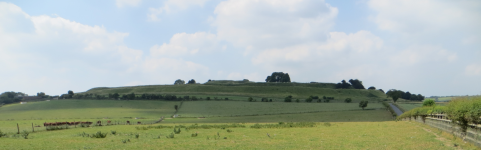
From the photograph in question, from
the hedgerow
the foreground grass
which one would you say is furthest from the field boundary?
the foreground grass

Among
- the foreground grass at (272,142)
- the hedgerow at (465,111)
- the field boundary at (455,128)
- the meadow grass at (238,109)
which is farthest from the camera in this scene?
the meadow grass at (238,109)

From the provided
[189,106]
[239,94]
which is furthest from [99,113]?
[239,94]

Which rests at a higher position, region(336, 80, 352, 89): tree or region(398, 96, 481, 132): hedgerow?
region(336, 80, 352, 89): tree

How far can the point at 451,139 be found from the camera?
20.3 m

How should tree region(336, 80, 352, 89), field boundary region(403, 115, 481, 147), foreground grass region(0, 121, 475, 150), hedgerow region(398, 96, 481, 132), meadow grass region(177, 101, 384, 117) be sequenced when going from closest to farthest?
hedgerow region(398, 96, 481, 132) → field boundary region(403, 115, 481, 147) → foreground grass region(0, 121, 475, 150) → meadow grass region(177, 101, 384, 117) → tree region(336, 80, 352, 89)

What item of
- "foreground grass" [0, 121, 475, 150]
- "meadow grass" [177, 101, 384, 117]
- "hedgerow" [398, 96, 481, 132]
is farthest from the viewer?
"meadow grass" [177, 101, 384, 117]

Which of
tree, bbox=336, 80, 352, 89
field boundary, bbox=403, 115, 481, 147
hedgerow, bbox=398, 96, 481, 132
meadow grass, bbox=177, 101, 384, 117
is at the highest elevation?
tree, bbox=336, 80, 352, 89

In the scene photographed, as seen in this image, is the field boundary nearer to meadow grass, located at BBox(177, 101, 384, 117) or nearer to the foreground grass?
the foreground grass

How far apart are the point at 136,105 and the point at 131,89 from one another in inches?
2774

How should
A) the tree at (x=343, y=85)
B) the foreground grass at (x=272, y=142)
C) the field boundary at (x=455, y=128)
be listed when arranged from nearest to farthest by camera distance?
the field boundary at (x=455, y=128)
the foreground grass at (x=272, y=142)
the tree at (x=343, y=85)

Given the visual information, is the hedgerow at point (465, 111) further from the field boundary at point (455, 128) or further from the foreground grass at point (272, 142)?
the foreground grass at point (272, 142)

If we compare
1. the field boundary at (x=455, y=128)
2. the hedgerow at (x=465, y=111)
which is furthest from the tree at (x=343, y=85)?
the hedgerow at (x=465, y=111)

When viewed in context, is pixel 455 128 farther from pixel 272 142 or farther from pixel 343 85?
pixel 343 85

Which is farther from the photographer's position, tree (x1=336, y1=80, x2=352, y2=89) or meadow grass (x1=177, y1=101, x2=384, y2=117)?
tree (x1=336, y1=80, x2=352, y2=89)
